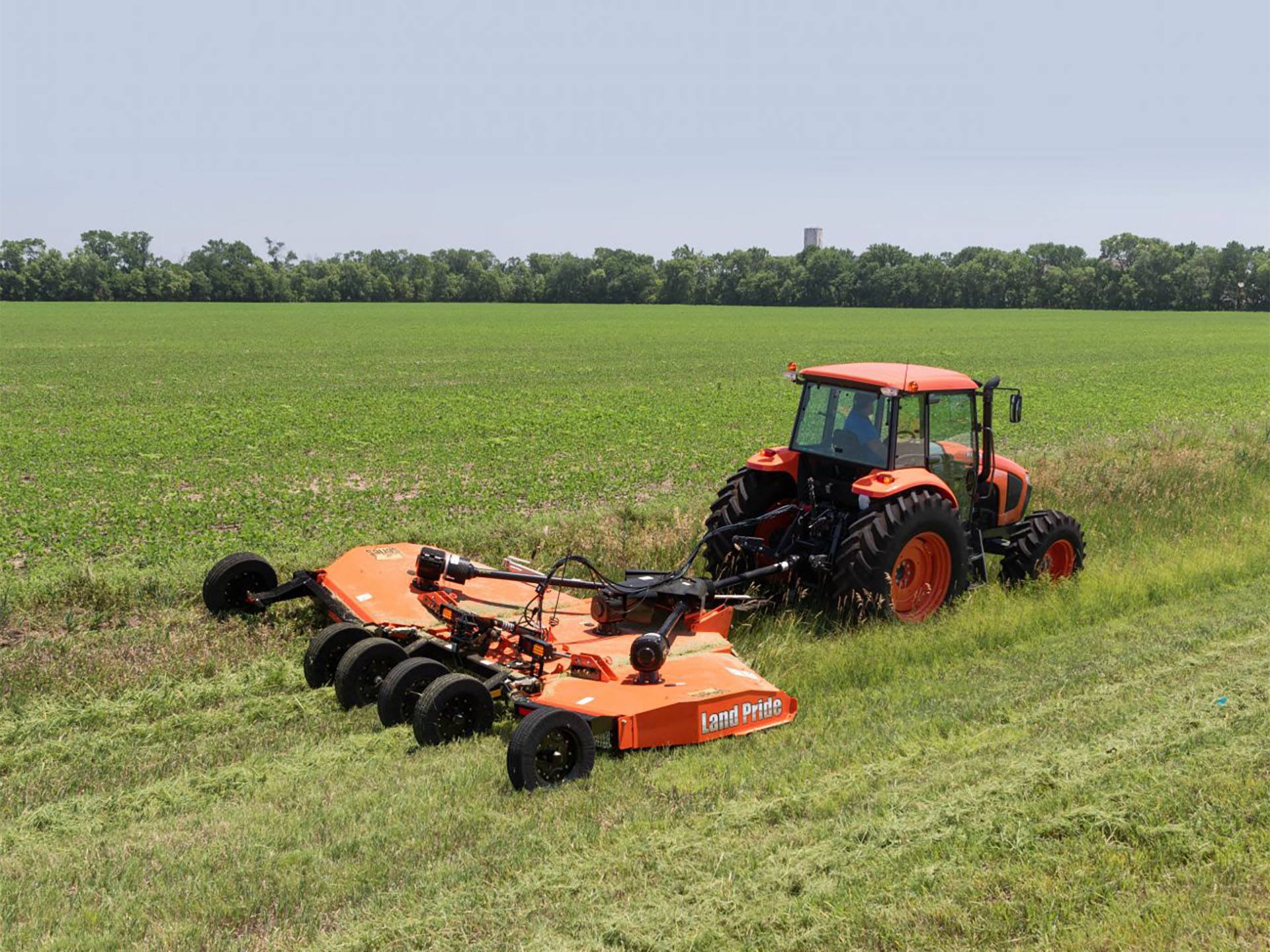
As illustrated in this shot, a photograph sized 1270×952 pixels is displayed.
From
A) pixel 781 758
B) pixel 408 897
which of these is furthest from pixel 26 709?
pixel 781 758

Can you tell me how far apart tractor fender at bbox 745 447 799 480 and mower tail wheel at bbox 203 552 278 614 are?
167 inches

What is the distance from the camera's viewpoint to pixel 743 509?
31.0ft

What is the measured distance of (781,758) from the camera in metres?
6.23

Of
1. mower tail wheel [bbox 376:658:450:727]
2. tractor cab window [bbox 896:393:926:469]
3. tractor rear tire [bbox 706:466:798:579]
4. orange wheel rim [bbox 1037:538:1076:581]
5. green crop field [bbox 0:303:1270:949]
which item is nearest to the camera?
green crop field [bbox 0:303:1270:949]

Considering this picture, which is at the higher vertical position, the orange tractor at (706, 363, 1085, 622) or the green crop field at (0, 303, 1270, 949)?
the orange tractor at (706, 363, 1085, 622)

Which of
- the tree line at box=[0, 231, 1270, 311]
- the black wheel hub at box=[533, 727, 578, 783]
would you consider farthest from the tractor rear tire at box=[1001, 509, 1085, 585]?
the tree line at box=[0, 231, 1270, 311]

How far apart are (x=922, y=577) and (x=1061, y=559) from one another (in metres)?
2.16

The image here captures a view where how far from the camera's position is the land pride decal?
660cm

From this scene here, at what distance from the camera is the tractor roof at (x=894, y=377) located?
29.2 feet

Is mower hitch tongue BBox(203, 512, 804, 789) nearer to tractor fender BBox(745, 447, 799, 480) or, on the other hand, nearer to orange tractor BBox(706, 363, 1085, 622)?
orange tractor BBox(706, 363, 1085, 622)

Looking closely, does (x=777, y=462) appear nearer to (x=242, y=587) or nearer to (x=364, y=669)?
(x=364, y=669)

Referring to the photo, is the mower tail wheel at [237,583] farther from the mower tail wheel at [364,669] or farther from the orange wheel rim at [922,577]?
the orange wheel rim at [922,577]

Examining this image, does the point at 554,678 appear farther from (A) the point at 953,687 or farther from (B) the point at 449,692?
(A) the point at 953,687

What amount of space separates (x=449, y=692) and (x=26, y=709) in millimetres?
3133
